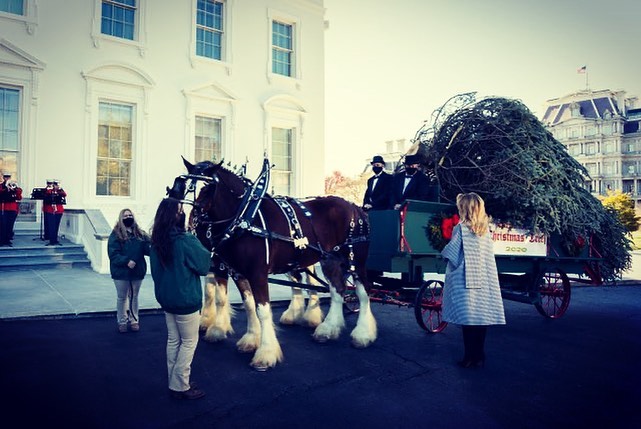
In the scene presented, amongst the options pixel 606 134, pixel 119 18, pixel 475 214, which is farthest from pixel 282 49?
pixel 606 134

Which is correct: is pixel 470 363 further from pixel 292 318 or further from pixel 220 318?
pixel 220 318

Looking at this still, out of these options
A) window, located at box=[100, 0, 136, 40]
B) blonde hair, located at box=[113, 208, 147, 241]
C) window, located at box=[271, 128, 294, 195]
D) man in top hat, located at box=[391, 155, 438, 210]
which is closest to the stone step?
blonde hair, located at box=[113, 208, 147, 241]

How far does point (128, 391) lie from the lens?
13.3 feet

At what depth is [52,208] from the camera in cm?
1116

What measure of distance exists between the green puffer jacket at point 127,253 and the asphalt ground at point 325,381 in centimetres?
80

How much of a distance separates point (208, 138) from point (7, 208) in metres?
6.21

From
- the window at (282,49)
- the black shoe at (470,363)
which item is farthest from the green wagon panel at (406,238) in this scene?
the window at (282,49)

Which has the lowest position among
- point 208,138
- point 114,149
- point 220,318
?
point 220,318

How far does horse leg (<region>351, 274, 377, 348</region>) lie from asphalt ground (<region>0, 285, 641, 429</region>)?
0.13m

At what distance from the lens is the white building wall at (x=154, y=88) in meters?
12.1

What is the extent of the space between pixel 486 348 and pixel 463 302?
4.59ft

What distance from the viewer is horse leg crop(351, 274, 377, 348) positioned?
18.8 ft

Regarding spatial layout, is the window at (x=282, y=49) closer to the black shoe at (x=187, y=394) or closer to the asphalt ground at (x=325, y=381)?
the asphalt ground at (x=325, y=381)

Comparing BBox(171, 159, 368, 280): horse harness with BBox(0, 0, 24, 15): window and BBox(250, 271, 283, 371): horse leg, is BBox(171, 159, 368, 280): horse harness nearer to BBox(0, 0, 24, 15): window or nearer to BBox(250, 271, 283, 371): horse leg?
BBox(250, 271, 283, 371): horse leg
